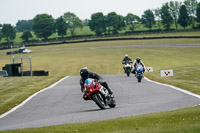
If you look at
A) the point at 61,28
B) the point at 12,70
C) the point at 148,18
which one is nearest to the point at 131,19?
the point at 148,18

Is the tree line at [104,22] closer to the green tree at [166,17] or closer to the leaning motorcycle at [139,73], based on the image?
the green tree at [166,17]

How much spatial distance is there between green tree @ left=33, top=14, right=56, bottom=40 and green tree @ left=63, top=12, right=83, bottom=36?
9.22 m

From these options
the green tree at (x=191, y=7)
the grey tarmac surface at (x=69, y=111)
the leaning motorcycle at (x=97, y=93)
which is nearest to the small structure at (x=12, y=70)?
the grey tarmac surface at (x=69, y=111)

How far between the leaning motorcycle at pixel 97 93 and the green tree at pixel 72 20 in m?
166

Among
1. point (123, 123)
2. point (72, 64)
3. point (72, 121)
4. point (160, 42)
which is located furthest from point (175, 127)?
point (160, 42)

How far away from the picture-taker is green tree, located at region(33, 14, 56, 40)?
16575 cm

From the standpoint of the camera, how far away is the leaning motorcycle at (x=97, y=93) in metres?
12.6

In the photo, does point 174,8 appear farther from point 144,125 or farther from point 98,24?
point 144,125

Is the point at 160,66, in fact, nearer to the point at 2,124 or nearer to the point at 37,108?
the point at 37,108

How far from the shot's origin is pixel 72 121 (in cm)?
1080

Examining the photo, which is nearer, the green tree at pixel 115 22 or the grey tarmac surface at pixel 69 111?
the grey tarmac surface at pixel 69 111

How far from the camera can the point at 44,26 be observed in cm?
16888

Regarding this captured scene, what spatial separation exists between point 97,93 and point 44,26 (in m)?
159

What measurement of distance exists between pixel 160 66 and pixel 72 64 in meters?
13.3
